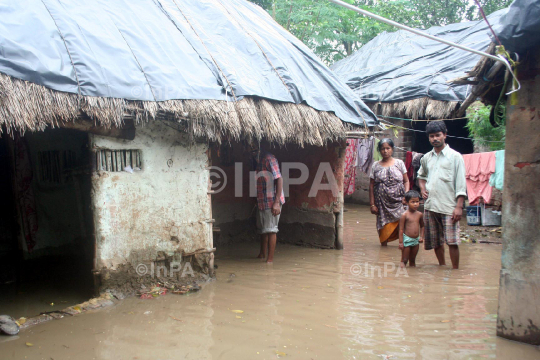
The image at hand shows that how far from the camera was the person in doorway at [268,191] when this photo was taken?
585 cm

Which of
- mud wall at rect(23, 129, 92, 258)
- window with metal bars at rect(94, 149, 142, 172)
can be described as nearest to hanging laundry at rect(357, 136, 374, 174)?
mud wall at rect(23, 129, 92, 258)

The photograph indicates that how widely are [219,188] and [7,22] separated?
4012 millimetres

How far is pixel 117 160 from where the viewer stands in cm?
461

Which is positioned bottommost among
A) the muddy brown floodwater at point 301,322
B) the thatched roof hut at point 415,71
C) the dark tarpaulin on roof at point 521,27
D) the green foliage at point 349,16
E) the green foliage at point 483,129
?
the muddy brown floodwater at point 301,322

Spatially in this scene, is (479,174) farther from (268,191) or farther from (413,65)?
(268,191)

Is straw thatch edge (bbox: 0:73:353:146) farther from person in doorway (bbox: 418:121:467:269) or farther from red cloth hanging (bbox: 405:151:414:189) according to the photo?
red cloth hanging (bbox: 405:151:414:189)

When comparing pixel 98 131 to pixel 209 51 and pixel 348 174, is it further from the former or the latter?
pixel 348 174

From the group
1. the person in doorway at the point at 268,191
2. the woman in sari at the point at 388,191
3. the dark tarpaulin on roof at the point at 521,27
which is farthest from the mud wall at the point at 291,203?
the dark tarpaulin on roof at the point at 521,27

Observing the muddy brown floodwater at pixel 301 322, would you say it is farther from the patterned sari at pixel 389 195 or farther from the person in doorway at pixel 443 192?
the patterned sari at pixel 389 195

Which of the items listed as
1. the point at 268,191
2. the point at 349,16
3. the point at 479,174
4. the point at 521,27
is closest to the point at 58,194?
the point at 268,191

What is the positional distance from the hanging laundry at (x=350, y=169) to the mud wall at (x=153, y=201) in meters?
7.38

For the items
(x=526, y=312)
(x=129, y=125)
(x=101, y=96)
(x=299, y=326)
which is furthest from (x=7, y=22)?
(x=526, y=312)

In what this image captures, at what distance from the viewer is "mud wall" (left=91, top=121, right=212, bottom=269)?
4488mm

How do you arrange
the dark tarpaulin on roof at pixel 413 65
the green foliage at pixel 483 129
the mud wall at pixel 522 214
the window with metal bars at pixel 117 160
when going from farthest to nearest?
the dark tarpaulin on roof at pixel 413 65 → the green foliage at pixel 483 129 → the window with metal bars at pixel 117 160 → the mud wall at pixel 522 214
